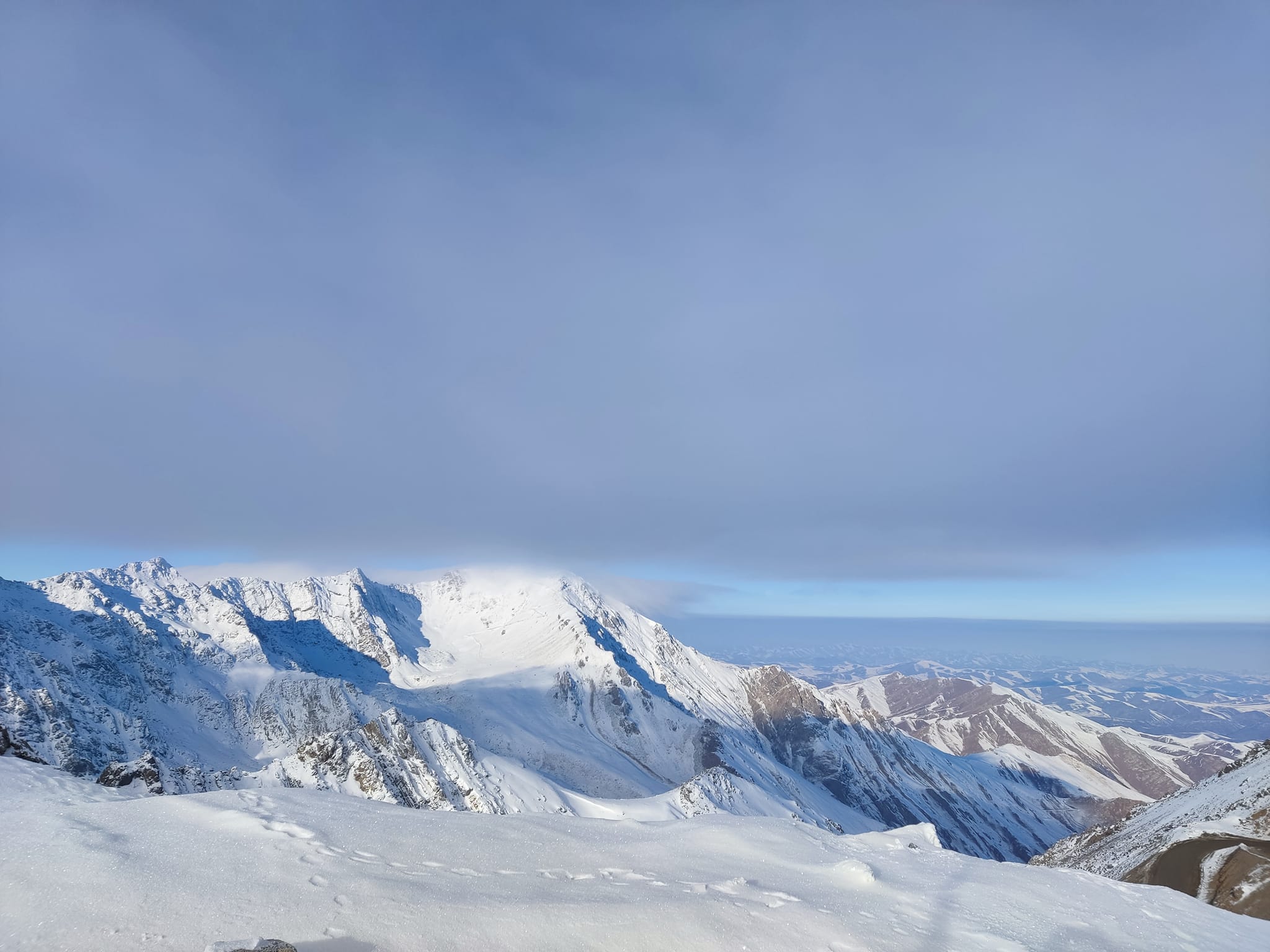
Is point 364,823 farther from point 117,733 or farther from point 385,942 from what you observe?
point 117,733

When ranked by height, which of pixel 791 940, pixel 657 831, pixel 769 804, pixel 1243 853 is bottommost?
pixel 769 804

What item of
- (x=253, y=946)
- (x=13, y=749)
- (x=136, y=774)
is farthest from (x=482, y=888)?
(x=136, y=774)

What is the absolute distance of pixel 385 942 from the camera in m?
9.90

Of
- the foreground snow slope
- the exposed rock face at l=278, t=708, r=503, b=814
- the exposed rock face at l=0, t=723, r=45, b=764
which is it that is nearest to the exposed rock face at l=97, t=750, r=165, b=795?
the exposed rock face at l=0, t=723, r=45, b=764

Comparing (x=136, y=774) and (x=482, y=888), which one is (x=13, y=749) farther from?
(x=482, y=888)

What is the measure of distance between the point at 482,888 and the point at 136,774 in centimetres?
3343

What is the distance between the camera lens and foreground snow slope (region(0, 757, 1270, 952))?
10.2 metres

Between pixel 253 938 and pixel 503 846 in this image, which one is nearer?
pixel 253 938

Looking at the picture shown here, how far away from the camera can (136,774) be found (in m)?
34.1

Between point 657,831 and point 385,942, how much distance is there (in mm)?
13125

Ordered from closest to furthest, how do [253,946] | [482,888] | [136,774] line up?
[253,946], [482,888], [136,774]

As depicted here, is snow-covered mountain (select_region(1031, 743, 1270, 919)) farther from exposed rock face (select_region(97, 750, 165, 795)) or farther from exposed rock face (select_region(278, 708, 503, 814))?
exposed rock face (select_region(278, 708, 503, 814))

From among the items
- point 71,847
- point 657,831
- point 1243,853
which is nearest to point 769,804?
point 1243,853

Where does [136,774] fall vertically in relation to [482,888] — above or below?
below
